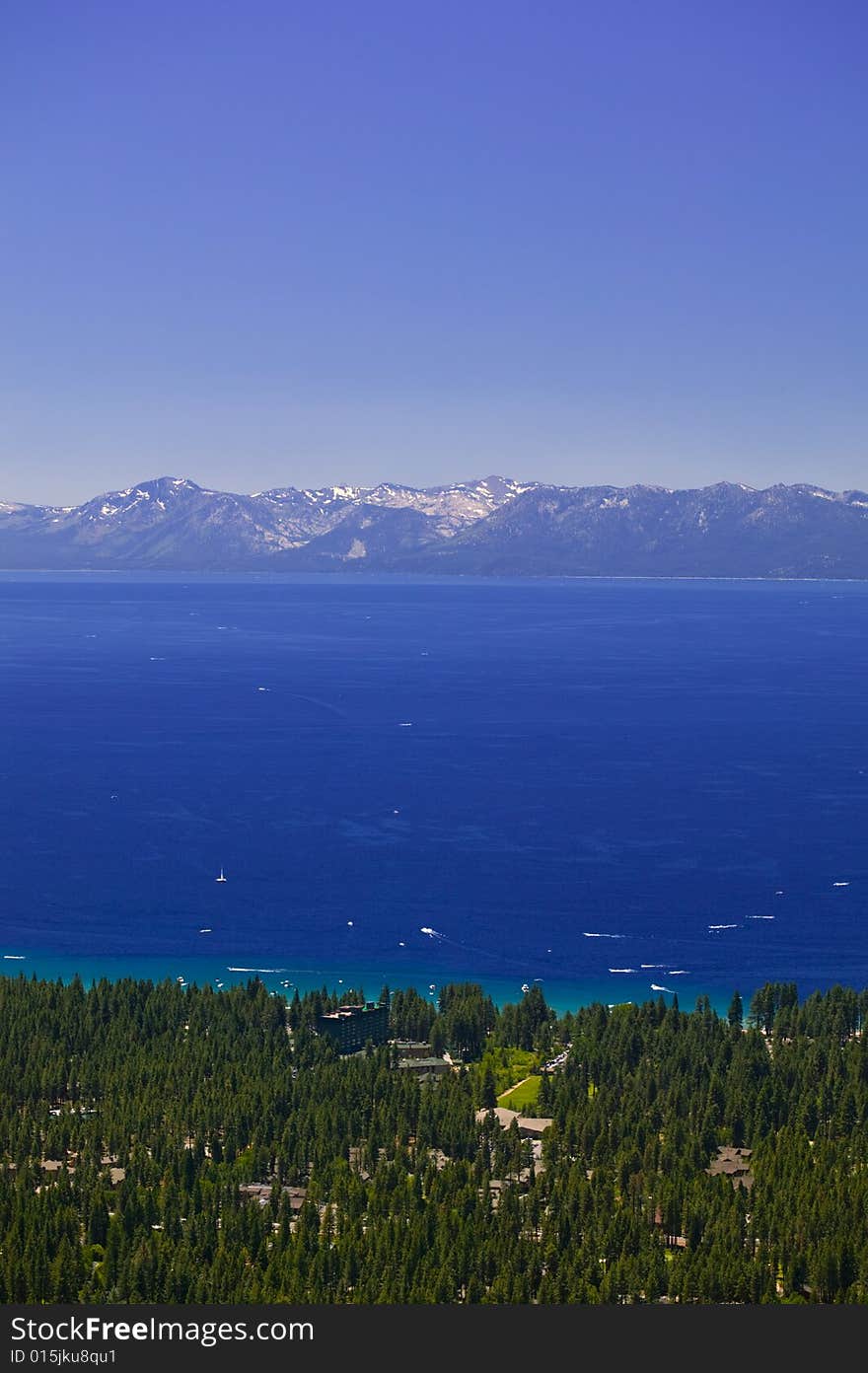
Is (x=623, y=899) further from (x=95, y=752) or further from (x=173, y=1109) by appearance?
(x=95, y=752)

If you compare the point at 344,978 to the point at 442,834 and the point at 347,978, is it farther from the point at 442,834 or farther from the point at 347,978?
the point at 442,834

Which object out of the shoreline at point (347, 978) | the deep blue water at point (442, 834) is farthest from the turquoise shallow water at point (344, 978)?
the deep blue water at point (442, 834)

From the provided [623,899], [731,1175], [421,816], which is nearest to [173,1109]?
[731,1175]

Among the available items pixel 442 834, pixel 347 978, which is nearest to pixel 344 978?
pixel 347 978

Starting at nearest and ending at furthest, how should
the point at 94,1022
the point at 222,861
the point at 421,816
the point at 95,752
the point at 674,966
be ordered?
the point at 94,1022 < the point at 674,966 < the point at 222,861 < the point at 421,816 < the point at 95,752

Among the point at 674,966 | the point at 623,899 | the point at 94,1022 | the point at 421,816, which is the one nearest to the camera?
the point at 94,1022

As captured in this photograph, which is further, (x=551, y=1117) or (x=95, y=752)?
(x=95, y=752)

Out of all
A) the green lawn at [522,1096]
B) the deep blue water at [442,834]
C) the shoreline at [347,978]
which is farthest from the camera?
the deep blue water at [442,834]

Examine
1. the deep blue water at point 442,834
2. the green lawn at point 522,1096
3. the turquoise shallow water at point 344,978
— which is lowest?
the turquoise shallow water at point 344,978

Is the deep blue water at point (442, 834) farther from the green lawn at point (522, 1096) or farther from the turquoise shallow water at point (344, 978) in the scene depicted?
the green lawn at point (522, 1096)
